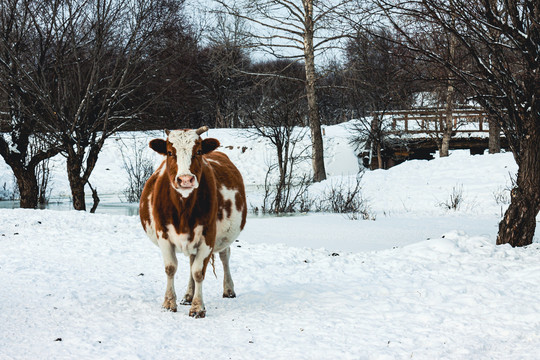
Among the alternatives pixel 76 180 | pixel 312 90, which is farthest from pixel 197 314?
pixel 312 90

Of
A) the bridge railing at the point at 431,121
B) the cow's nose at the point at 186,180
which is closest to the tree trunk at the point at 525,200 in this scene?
the cow's nose at the point at 186,180

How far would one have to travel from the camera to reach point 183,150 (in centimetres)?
512

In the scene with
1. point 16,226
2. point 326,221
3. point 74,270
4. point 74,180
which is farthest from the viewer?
point 74,180

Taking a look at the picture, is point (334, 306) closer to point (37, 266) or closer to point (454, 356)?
point (454, 356)

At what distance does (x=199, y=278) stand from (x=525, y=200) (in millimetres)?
5222

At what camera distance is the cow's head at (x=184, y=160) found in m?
5.02

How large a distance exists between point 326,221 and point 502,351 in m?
8.77

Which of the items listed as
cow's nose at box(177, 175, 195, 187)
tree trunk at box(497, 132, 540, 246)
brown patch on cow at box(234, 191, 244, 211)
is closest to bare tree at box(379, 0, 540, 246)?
tree trunk at box(497, 132, 540, 246)

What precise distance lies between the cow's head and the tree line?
11.5 ft

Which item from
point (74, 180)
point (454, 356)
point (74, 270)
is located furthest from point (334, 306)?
point (74, 180)

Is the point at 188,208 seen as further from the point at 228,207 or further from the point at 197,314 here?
the point at 197,314

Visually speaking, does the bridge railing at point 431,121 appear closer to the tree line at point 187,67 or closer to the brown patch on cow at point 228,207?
the tree line at point 187,67

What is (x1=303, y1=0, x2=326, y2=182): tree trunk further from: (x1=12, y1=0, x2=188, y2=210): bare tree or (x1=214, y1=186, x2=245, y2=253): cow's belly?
(x1=214, y1=186, x2=245, y2=253): cow's belly

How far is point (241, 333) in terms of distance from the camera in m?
4.84
